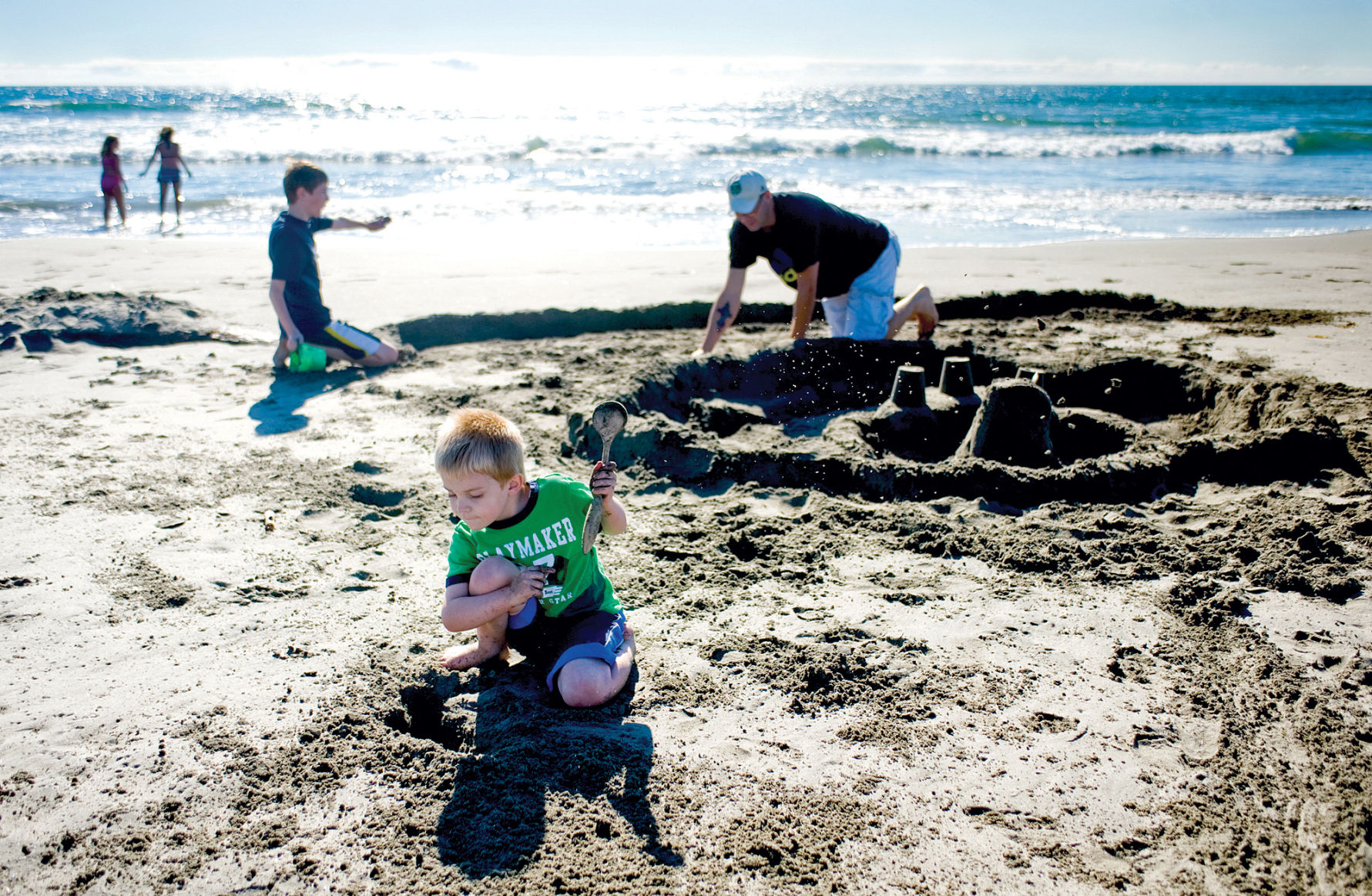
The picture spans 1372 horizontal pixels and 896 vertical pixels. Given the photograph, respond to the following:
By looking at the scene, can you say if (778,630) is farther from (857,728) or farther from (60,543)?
(60,543)

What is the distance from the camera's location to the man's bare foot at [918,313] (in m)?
5.69

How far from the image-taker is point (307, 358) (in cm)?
541

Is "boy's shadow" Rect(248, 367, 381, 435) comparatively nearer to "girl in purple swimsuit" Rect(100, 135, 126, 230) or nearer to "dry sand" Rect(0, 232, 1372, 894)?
"dry sand" Rect(0, 232, 1372, 894)

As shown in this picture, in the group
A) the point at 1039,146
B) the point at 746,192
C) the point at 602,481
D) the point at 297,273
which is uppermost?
the point at 1039,146

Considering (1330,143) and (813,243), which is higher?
(1330,143)

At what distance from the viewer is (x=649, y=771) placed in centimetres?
208

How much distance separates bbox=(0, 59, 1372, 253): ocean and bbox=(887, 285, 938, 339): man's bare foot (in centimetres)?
416

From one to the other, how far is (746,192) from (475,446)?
3.13 meters

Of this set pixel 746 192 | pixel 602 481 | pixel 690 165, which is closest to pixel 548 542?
pixel 602 481

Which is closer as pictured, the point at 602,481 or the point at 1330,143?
the point at 602,481

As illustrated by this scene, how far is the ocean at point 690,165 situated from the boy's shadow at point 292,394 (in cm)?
416

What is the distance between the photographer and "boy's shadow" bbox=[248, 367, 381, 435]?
454cm

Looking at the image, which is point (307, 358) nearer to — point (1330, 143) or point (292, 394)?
point (292, 394)

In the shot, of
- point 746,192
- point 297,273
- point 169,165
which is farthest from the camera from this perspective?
point 169,165
